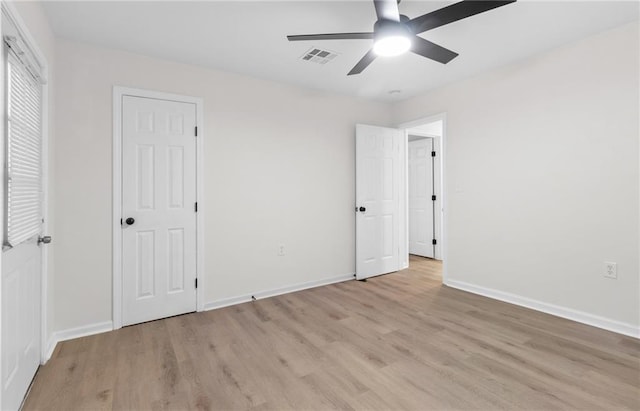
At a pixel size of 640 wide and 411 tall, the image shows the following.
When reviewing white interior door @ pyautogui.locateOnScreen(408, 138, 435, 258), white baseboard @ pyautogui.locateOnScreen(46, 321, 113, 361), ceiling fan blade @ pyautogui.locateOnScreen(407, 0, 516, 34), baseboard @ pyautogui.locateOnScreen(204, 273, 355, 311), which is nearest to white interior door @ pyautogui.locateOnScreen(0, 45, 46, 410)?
white baseboard @ pyautogui.locateOnScreen(46, 321, 113, 361)

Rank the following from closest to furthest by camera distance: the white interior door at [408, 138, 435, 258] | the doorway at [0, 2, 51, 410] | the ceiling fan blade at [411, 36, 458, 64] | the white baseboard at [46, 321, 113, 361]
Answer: the doorway at [0, 2, 51, 410] < the ceiling fan blade at [411, 36, 458, 64] < the white baseboard at [46, 321, 113, 361] < the white interior door at [408, 138, 435, 258]

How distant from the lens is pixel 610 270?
2.68 m

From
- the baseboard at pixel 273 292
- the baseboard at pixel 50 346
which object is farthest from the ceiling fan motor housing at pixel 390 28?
the baseboard at pixel 50 346

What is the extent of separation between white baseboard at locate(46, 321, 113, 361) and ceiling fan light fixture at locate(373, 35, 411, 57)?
3.08 meters

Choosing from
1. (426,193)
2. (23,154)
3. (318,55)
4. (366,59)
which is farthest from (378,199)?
(23,154)

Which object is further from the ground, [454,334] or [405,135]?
[405,135]

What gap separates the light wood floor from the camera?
Result: 1.81m

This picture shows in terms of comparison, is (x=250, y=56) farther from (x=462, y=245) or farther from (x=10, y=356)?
(x=462, y=245)

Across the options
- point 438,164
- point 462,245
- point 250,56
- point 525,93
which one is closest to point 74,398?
point 250,56

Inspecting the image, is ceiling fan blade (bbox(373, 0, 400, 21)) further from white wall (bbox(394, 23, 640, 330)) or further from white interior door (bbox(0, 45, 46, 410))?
white wall (bbox(394, 23, 640, 330))

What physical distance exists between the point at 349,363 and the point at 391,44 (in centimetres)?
212

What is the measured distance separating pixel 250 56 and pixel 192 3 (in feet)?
2.82

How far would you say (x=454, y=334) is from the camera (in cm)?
262

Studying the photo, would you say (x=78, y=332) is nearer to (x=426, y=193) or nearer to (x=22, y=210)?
(x=22, y=210)
